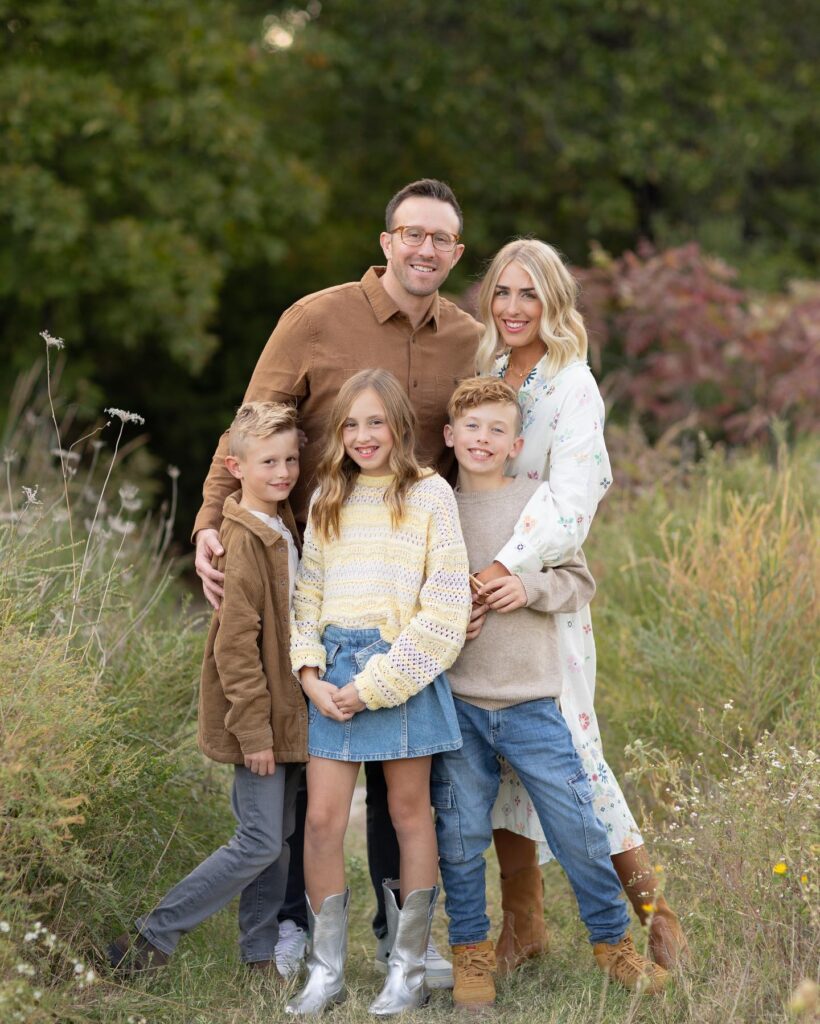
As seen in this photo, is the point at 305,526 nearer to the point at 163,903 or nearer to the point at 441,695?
the point at 441,695

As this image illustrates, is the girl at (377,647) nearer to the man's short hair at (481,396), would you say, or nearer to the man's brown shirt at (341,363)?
the man's short hair at (481,396)

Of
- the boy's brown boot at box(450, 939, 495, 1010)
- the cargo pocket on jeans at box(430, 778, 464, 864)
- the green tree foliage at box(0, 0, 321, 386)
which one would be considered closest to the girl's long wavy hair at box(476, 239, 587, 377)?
the cargo pocket on jeans at box(430, 778, 464, 864)

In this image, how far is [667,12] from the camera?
13430 millimetres

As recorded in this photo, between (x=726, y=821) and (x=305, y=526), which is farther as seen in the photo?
(x=305, y=526)

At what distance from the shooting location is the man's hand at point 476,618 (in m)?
3.68

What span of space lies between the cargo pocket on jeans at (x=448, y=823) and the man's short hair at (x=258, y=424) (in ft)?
3.69

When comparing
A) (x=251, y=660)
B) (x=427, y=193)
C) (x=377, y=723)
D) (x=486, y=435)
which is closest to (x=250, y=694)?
(x=251, y=660)

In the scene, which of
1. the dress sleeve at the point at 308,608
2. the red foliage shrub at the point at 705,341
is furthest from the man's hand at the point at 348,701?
the red foliage shrub at the point at 705,341

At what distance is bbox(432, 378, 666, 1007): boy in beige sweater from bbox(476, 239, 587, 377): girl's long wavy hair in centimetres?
24

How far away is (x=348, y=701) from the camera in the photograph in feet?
11.7

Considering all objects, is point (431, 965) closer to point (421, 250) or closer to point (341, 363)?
point (341, 363)

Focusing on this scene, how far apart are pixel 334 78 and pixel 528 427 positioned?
10598 millimetres

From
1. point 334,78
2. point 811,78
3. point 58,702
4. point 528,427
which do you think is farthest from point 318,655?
point 811,78

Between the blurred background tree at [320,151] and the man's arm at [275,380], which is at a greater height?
the blurred background tree at [320,151]
